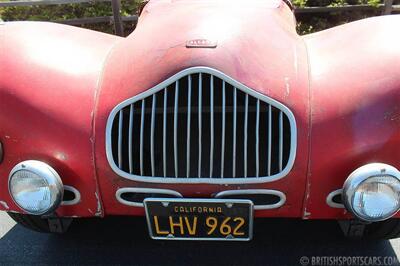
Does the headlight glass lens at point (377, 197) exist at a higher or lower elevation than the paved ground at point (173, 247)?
higher

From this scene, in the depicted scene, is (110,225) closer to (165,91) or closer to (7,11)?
(165,91)

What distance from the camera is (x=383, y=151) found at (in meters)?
2.22

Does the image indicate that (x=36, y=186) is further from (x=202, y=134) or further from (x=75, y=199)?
(x=202, y=134)

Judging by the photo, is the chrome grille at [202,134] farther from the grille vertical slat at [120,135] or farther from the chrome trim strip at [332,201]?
the chrome trim strip at [332,201]

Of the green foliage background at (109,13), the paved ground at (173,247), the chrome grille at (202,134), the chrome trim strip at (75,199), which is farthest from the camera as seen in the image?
the green foliage background at (109,13)

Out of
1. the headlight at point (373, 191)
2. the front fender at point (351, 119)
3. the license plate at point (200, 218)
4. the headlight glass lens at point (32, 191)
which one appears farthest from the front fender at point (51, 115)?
the headlight at point (373, 191)

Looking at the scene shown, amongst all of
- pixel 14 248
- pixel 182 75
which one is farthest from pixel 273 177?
pixel 14 248

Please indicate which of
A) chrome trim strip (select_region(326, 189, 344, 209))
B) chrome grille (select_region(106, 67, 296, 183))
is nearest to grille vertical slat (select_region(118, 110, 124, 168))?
chrome grille (select_region(106, 67, 296, 183))

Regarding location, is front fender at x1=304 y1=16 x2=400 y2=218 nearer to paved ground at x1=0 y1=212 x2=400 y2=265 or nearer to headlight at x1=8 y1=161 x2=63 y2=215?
paved ground at x1=0 y1=212 x2=400 y2=265

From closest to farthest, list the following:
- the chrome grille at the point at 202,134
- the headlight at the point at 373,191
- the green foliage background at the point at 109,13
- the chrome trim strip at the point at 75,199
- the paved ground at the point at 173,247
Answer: the headlight at the point at 373,191 < the chrome grille at the point at 202,134 < the chrome trim strip at the point at 75,199 < the paved ground at the point at 173,247 < the green foliage background at the point at 109,13

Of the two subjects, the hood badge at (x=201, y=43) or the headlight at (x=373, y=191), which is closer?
the headlight at (x=373, y=191)

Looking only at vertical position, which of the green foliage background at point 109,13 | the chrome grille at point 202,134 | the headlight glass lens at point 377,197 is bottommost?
the green foliage background at point 109,13

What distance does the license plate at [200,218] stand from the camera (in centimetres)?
228

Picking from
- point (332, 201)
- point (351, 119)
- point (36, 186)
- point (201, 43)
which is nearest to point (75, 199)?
point (36, 186)
